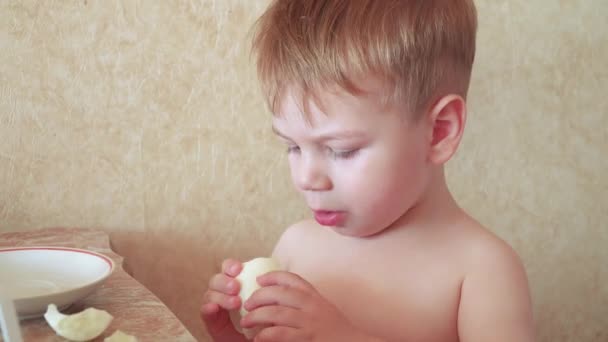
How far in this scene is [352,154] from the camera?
75cm

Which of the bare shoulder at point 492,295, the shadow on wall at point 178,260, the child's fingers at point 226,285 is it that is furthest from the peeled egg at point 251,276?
the shadow on wall at point 178,260

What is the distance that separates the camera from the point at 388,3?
2.46 ft

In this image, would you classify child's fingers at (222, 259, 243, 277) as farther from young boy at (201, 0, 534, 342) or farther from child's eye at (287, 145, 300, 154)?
child's eye at (287, 145, 300, 154)

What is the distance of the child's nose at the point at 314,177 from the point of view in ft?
2.45

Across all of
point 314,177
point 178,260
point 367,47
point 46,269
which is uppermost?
point 367,47

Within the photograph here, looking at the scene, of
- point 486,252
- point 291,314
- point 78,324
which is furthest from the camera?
point 486,252

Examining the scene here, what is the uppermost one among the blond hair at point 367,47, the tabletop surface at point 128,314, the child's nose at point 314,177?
the blond hair at point 367,47

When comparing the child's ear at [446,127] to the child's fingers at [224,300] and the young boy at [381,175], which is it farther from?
A: the child's fingers at [224,300]

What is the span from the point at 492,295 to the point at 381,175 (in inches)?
7.6

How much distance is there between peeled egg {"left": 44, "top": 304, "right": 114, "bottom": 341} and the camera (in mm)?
583

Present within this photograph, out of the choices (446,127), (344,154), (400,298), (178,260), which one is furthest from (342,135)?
(178,260)

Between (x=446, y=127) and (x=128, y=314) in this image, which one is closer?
(x=128, y=314)

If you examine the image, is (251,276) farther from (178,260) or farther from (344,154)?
(178,260)

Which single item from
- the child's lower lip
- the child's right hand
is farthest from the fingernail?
the child's lower lip
